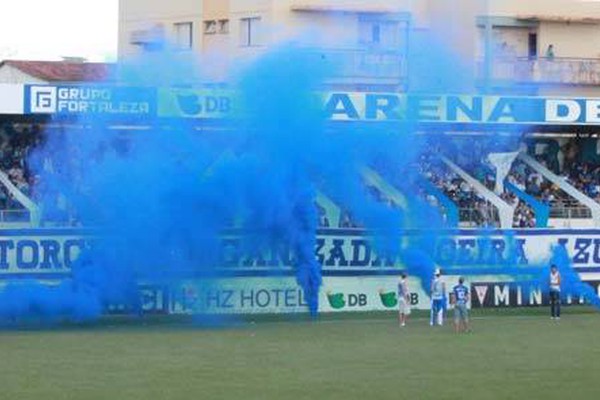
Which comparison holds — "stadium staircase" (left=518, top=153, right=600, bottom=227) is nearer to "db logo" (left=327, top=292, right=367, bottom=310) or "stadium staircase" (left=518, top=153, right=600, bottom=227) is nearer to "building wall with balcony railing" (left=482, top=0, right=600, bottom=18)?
"db logo" (left=327, top=292, right=367, bottom=310)

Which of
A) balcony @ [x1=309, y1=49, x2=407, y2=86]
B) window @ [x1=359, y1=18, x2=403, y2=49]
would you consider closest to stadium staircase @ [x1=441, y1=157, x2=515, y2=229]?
balcony @ [x1=309, y1=49, x2=407, y2=86]

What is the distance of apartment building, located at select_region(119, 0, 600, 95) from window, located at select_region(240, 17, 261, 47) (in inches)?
1.7

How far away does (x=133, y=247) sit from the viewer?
33.7 m

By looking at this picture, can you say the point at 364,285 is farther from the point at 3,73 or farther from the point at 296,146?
the point at 3,73

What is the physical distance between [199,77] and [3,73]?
23743 mm

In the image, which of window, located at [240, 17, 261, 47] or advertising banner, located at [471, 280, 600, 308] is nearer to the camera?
advertising banner, located at [471, 280, 600, 308]

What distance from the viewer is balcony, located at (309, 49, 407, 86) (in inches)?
1404

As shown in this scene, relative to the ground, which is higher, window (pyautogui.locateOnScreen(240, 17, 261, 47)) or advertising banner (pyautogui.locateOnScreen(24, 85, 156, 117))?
window (pyautogui.locateOnScreen(240, 17, 261, 47))

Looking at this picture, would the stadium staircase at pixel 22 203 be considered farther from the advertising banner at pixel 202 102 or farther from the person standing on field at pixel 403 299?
the person standing on field at pixel 403 299

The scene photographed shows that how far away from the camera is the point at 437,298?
3534 centimetres

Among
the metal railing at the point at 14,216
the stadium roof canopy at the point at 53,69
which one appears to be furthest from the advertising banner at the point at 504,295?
the stadium roof canopy at the point at 53,69

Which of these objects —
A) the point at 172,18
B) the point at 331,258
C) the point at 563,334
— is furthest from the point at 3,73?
the point at 563,334

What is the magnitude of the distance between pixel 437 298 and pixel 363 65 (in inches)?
302

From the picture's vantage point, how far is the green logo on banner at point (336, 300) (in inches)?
1512
